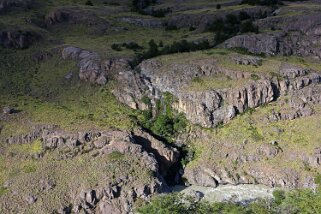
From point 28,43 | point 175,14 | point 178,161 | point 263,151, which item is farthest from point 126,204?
point 175,14

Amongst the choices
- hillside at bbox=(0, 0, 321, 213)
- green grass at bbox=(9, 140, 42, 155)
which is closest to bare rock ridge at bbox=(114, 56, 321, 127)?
hillside at bbox=(0, 0, 321, 213)

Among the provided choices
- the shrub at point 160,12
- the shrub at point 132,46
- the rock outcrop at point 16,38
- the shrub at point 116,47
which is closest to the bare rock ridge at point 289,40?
the shrub at point 132,46

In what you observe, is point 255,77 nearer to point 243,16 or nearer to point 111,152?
point 111,152

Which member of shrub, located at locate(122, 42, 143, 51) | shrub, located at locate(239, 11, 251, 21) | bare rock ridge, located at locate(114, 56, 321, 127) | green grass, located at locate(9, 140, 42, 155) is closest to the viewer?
green grass, located at locate(9, 140, 42, 155)

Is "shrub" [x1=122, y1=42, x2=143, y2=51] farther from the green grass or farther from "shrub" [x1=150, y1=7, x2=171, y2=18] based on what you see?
the green grass

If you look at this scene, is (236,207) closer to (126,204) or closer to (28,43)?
(126,204)

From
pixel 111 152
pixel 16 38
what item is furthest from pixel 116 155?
pixel 16 38

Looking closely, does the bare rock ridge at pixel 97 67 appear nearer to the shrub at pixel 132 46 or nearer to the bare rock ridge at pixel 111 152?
the shrub at pixel 132 46
